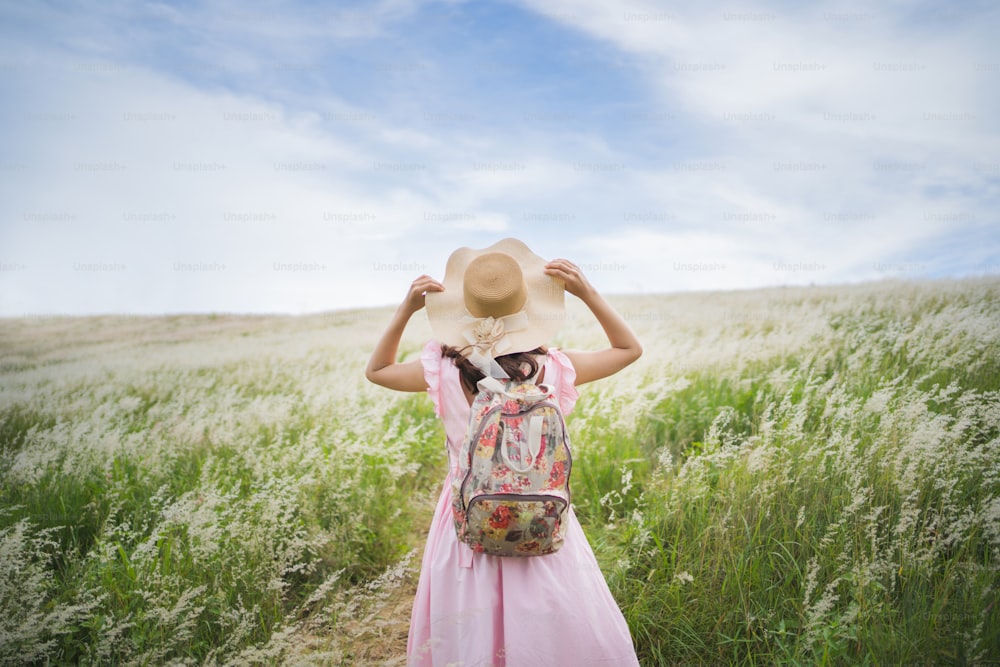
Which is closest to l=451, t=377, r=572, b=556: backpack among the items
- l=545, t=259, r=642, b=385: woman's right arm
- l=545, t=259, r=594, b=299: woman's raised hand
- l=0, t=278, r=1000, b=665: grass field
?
l=545, t=259, r=642, b=385: woman's right arm

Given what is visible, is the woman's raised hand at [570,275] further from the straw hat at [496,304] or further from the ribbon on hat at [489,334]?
the ribbon on hat at [489,334]

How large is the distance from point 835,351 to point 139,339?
781 inches

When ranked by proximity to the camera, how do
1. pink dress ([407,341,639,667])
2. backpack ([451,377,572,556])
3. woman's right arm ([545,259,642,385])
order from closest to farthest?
backpack ([451,377,572,556]) < pink dress ([407,341,639,667]) < woman's right arm ([545,259,642,385])

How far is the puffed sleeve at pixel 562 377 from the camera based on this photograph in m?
2.62

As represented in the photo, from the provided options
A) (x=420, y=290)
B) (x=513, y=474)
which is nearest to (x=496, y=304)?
(x=420, y=290)

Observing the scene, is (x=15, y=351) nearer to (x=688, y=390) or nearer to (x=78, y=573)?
(x=78, y=573)

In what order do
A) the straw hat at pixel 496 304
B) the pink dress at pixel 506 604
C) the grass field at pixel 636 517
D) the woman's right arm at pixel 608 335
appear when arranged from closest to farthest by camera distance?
the pink dress at pixel 506 604 → the straw hat at pixel 496 304 → the woman's right arm at pixel 608 335 → the grass field at pixel 636 517

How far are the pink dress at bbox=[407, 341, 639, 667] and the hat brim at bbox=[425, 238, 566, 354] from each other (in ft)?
0.42

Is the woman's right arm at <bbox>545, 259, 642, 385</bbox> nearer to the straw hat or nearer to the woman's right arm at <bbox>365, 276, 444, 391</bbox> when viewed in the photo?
the straw hat

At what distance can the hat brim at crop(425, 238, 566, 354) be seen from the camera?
2609 mm

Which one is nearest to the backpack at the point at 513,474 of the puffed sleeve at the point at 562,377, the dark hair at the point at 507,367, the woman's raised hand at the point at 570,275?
the dark hair at the point at 507,367

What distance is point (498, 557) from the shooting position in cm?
253

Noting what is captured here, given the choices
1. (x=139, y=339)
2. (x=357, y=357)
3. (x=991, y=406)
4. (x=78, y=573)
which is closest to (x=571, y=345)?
(x=357, y=357)

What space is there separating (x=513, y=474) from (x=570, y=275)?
93cm
